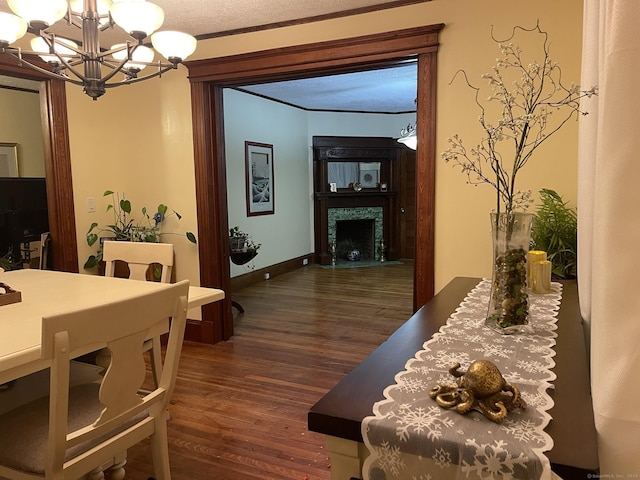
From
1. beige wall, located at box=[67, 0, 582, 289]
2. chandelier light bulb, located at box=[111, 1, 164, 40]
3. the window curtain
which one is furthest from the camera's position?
beige wall, located at box=[67, 0, 582, 289]

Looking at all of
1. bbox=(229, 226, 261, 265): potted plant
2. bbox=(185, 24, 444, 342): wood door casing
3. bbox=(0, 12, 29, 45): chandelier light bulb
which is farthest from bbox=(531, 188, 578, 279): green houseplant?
bbox=(229, 226, 261, 265): potted plant

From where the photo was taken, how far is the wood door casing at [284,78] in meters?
2.91

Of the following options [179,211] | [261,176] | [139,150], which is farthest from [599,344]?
[261,176]

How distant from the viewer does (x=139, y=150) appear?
389 centimetres

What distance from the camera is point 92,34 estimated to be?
1.92 metres

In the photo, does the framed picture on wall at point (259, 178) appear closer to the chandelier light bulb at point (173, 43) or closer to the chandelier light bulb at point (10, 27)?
the chandelier light bulb at point (173, 43)

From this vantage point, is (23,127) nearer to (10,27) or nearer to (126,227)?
(126,227)

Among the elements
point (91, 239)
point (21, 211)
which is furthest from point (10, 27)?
point (21, 211)

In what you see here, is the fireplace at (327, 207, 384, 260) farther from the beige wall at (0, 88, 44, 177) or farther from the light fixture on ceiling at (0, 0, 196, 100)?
the light fixture on ceiling at (0, 0, 196, 100)

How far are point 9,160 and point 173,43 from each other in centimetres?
422

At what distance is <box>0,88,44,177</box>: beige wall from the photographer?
507cm

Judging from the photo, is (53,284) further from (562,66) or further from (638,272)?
(562,66)

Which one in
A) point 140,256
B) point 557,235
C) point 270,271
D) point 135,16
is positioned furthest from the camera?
point 270,271

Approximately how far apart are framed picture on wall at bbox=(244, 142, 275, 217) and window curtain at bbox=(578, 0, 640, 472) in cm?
531
